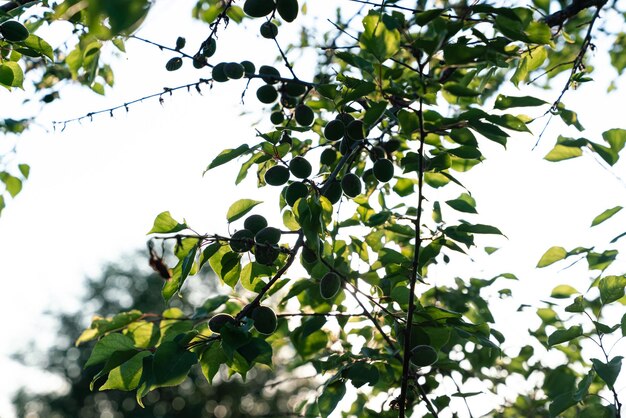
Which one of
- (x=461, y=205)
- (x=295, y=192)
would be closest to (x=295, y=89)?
(x=295, y=192)

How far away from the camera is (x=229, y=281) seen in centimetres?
183

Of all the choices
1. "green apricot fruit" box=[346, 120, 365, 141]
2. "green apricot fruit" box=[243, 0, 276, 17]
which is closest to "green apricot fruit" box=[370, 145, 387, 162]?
"green apricot fruit" box=[346, 120, 365, 141]

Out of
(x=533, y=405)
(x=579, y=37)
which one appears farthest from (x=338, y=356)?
(x=579, y=37)

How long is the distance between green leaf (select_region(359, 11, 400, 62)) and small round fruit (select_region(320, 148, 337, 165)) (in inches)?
28.8

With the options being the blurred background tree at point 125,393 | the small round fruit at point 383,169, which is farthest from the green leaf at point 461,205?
the blurred background tree at point 125,393

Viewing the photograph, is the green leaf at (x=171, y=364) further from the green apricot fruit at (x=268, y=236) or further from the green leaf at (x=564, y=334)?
the green leaf at (x=564, y=334)

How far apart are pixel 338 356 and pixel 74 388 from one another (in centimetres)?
3016

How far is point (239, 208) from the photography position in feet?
5.91

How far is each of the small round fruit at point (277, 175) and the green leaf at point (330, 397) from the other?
58 centimetres

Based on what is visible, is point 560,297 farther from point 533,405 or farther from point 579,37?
point 579,37

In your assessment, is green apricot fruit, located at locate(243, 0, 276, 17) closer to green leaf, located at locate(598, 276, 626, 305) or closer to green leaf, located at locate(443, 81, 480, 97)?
green leaf, located at locate(443, 81, 480, 97)

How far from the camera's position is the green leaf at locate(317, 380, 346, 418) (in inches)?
72.1

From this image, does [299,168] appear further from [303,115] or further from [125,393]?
[125,393]

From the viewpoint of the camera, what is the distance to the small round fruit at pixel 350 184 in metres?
1.86
